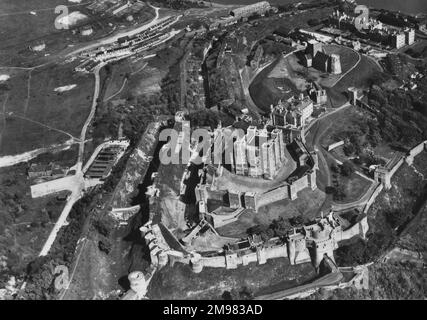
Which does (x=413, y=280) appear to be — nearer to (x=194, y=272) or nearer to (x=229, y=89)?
(x=194, y=272)

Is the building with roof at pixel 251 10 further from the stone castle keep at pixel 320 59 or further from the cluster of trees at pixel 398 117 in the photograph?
the cluster of trees at pixel 398 117

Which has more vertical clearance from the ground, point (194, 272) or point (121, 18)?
point (194, 272)

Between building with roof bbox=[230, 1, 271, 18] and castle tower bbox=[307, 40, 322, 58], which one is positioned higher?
castle tower bbox=[307, 40, 322, 58]

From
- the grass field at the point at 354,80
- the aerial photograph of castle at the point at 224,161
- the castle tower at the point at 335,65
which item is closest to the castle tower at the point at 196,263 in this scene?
the aerial photograph of castle at the point at 224,161

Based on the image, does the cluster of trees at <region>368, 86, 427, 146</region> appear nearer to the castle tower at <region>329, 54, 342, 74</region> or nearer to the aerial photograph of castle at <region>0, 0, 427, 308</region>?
the aerial photograph of castle at <region>0, 0, 427, 308</region>

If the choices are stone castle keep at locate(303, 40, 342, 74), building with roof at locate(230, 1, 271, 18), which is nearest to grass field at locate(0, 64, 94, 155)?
stone castle keep at locate(303, 40, 342, 74)

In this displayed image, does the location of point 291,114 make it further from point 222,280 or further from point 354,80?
point 222,280

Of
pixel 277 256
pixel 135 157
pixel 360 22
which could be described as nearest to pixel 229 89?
pixel 135 157

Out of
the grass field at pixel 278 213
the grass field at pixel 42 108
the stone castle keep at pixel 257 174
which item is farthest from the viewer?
the grass field at pixel 42 108
